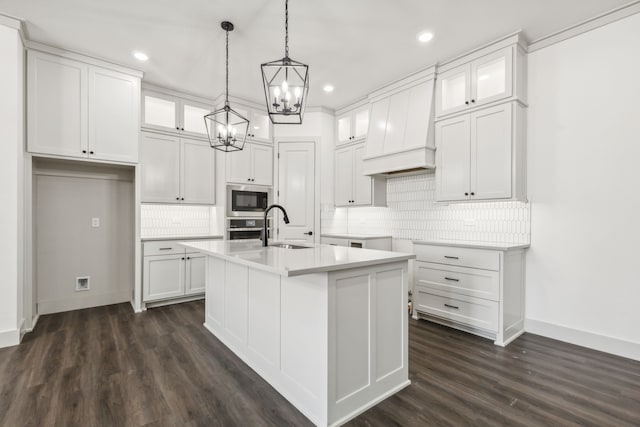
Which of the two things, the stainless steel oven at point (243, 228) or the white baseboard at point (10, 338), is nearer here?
the white baseboard at point (10, 338)

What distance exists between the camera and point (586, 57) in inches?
110

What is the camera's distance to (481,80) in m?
3.30

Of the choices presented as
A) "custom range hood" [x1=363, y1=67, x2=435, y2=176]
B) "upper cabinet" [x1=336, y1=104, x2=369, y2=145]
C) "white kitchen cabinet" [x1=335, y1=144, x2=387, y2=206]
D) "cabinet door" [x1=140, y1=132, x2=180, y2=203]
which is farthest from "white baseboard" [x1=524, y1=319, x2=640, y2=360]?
"cabinet door" [x1=140, y1=132, x2=180, y2=203]

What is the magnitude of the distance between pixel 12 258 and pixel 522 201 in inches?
197

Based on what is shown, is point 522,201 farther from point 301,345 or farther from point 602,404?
point 301,345

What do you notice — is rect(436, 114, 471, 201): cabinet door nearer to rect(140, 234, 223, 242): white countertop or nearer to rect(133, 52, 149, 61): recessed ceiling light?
rect(140, 234, 223, 242): white countertop

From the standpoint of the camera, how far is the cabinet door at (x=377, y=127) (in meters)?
4.15

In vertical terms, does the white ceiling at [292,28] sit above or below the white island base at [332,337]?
above

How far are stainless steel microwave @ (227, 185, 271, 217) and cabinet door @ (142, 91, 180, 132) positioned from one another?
1.19m

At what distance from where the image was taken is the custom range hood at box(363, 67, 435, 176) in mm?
3621

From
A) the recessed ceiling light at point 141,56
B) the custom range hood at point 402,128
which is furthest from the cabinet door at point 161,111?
the custom range hood at point 402,128

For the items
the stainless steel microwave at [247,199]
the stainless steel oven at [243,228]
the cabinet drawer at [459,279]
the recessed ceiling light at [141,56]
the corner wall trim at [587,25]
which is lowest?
the cabinet drawer at [459,279]

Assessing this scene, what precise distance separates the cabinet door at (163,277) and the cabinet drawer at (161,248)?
2.1 inches

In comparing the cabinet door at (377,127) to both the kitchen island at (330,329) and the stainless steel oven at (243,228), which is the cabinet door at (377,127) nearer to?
the stainless steel oven at (243,228)
